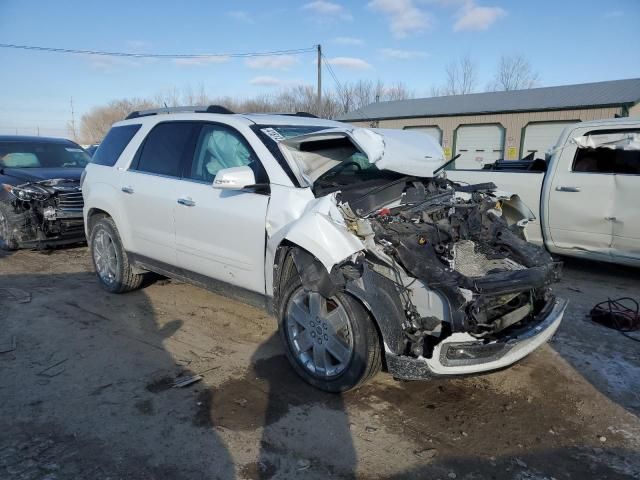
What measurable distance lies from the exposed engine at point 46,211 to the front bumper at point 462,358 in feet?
20.3

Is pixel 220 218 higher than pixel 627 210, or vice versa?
pixel 220 218

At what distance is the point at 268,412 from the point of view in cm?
303

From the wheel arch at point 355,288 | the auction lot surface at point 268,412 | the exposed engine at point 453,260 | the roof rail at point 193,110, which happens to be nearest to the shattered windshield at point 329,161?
the exposed engine at point 453,260

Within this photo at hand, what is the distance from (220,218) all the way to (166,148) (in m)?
1.23

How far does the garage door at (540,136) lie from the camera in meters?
20.4

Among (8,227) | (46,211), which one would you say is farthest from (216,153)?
(8,227)

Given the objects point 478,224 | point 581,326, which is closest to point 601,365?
point 581,326

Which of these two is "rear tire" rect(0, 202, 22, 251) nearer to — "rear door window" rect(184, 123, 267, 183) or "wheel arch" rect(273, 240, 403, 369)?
"rear door window" rect(184, 123, 267, 183)

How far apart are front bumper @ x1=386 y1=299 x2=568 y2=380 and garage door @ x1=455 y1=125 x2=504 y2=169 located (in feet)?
67.5

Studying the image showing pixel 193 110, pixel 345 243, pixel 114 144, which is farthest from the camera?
pixel 114 144

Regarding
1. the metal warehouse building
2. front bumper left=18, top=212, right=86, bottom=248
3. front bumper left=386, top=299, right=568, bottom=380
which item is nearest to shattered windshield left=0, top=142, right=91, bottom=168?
front bumper left=18, top=212, right=86, bottom=248

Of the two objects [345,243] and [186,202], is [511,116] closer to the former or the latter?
[186,202]

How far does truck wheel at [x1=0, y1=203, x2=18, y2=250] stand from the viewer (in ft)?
24.0

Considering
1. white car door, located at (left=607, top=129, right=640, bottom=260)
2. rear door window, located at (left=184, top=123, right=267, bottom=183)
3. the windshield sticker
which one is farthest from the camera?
white car door, located at (left=607, top=129, right=640, bottom=260)
